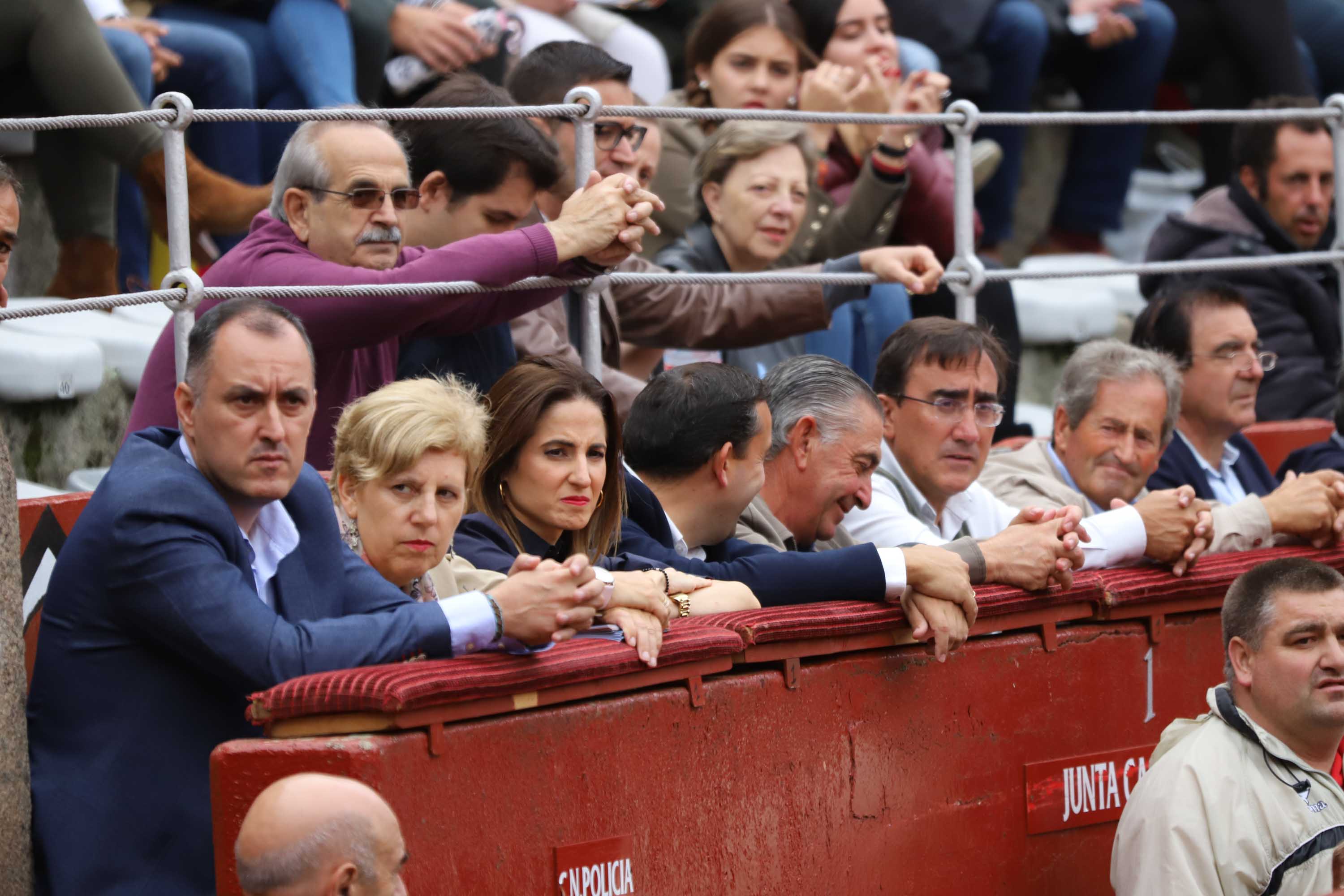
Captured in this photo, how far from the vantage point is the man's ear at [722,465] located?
443 centimetres

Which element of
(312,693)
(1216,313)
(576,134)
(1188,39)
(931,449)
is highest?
(1188,39)

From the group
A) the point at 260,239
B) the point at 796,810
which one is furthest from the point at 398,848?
the point at 260,239

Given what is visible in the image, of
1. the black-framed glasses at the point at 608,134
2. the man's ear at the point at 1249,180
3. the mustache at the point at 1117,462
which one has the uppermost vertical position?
the man's ear at the point at 1249,180

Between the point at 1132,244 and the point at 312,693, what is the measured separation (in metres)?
8.69

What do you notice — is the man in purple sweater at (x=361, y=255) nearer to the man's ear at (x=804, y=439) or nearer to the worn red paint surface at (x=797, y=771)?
the man's ear at (x=804, y=439)

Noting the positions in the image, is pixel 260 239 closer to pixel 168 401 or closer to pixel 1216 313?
pixel 168 401

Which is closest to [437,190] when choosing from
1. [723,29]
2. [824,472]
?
[824,472]

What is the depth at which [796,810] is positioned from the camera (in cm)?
409

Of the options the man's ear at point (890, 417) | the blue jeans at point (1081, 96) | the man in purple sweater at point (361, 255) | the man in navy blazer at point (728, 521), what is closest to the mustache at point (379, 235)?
the man in purple sweater at point (361, 255)

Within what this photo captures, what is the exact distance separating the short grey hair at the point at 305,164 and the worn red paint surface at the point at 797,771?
1555mm

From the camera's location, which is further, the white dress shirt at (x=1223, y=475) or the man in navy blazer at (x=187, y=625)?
the white dress shirt at (x=1223, y=475)

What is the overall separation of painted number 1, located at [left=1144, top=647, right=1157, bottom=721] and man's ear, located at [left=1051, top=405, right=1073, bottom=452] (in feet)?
A: 3.30

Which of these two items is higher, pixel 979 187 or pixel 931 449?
pixel 979 187

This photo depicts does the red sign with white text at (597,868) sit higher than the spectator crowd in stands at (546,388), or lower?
lower
